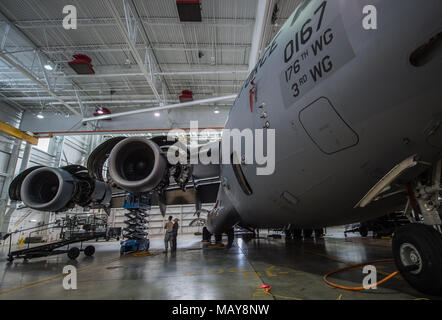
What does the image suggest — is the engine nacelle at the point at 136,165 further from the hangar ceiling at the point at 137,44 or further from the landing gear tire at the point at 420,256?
the hangar ceiling at the point at 137,44

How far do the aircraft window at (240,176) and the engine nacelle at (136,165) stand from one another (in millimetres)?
1248

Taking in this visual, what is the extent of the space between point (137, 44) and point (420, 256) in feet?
41.0

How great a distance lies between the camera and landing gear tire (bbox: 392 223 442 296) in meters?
1.81

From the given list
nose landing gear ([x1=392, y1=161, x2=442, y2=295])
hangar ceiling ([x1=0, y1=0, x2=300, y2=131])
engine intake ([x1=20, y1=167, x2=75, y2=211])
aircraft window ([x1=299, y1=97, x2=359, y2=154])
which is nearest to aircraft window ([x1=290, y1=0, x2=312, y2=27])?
aircraft window ([x1=299, y1=97, x2=359, y2=154])

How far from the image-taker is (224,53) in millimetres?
11852

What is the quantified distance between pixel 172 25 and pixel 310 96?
10.0 metres

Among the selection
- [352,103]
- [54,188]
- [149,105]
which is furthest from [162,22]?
[352,103]

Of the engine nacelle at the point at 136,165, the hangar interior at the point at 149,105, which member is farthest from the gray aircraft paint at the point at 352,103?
the engine nacelle at the point at 136,165

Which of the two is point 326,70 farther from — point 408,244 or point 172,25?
point 172,25

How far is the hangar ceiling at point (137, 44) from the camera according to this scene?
8992 millimetres

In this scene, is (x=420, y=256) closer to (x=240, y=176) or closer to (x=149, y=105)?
(x=240, y=176)

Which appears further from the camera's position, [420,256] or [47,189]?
[47,189]

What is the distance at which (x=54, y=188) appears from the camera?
5910mm

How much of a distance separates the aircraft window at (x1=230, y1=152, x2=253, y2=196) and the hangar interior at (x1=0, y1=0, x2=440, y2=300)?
1310 mm
